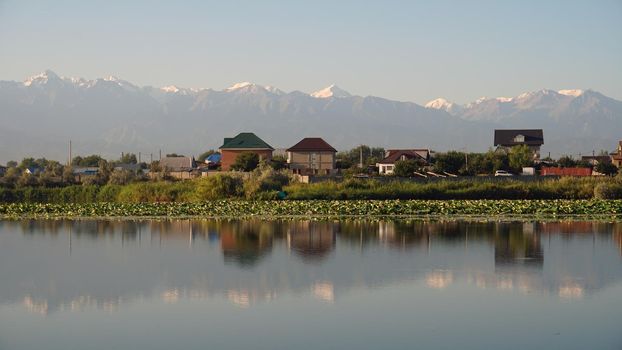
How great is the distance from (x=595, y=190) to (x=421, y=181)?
926cm

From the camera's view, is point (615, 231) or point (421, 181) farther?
point (421, 181)

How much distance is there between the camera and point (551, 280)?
20453 mm

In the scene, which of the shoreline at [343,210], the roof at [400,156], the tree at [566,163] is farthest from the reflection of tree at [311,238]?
the tree at [566,163]

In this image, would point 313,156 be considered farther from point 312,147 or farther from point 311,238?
point 311,238

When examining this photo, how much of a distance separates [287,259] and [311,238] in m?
5.32

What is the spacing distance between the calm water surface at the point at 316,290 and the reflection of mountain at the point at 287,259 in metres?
0.06

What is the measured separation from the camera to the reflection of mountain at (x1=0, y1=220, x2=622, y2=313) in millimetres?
19594

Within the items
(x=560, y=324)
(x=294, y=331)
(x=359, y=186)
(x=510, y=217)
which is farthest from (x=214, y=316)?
(x=359, y=186)

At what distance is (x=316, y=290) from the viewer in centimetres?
1928

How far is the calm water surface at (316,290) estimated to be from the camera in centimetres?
1526

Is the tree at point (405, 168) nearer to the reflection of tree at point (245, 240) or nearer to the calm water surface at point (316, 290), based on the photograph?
the reflection of tree at point (245, 240)

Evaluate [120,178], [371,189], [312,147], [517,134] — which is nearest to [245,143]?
[312,147]

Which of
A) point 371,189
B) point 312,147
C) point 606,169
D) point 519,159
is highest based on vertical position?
point 312,147

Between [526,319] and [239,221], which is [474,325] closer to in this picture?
[526,319]
